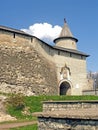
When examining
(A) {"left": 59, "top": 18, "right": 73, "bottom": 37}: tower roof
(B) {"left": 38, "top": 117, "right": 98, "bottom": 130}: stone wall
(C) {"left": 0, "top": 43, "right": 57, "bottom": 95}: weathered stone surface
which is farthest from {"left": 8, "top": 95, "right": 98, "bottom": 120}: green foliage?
(A) {"left": 59, "top": 18, "right": 73, "bottom": 37}: tower roof

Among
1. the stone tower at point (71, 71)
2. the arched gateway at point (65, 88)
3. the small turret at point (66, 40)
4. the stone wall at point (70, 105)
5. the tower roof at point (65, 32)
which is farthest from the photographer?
the tower roof at point (65, 32)

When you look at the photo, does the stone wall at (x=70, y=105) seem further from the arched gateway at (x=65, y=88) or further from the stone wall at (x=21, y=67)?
the arched gateway at (x=65, y=88)

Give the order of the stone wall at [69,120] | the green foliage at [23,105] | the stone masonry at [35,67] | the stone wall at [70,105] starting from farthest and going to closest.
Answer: the stone masonry at [35,67] → the green foliage at [23,105] → the stone wall at [70,105] → the stone wall at [69,120]

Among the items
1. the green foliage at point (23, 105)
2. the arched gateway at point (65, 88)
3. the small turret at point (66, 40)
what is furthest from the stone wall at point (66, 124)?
the small turret at point (66, 40)

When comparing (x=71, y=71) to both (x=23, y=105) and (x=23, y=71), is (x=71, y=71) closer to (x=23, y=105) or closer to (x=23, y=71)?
(x=23, y=71)

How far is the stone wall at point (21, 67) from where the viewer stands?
2634 centimetres

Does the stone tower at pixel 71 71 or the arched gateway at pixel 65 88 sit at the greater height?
the stone tower at pixel 71 71

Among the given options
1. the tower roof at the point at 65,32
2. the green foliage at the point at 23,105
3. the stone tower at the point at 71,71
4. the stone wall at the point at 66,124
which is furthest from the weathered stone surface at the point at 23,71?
the stone wall at the point at 66,124

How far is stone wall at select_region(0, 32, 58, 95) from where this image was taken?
26.3 m

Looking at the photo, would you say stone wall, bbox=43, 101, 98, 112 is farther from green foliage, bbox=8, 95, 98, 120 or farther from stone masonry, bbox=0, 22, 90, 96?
stone masonry, bbox=0, 22, 90, 96

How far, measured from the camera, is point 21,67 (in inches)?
1094

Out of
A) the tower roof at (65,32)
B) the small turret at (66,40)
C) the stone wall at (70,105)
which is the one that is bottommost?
the stone wall at (70,105)

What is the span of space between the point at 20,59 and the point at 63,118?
21380 millimetres

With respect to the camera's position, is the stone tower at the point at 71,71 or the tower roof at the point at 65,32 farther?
the tower roof at the point at 65,32
